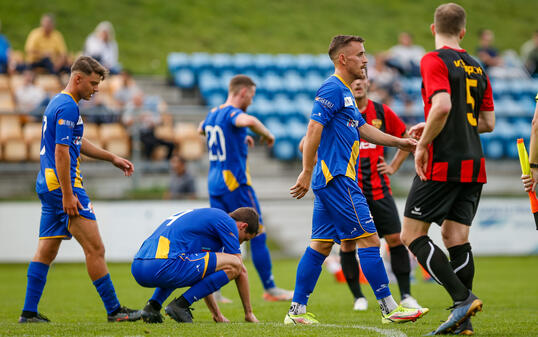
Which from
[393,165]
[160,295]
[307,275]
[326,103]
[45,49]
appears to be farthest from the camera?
[45,49]

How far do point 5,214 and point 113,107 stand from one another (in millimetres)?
3845

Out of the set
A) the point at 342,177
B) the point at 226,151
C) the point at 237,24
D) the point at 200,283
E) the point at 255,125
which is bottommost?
the point at 200,283

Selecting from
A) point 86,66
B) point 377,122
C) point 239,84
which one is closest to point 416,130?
point 377,122

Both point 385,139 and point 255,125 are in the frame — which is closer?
point 385,139

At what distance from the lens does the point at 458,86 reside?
5457 mm

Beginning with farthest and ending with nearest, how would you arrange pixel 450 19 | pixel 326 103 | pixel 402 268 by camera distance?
pixel 402 268
pixel 326 103
pixel 450 19

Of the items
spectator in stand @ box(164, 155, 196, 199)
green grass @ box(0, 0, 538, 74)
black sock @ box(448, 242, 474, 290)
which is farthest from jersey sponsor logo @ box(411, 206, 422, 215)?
green grass @ box(0, 0, 538, 74)

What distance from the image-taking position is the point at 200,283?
6074 millimetres

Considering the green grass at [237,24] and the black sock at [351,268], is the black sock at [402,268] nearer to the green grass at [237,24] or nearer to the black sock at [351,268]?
the black sock at [351,268]

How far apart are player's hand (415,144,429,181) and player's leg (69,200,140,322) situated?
9.58 ft

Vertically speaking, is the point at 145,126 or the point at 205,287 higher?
the point at 145,126

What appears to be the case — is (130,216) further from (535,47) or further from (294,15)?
(294,15)

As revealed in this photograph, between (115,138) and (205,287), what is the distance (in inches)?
371

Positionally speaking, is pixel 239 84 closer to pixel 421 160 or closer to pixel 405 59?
pixel 421 160
